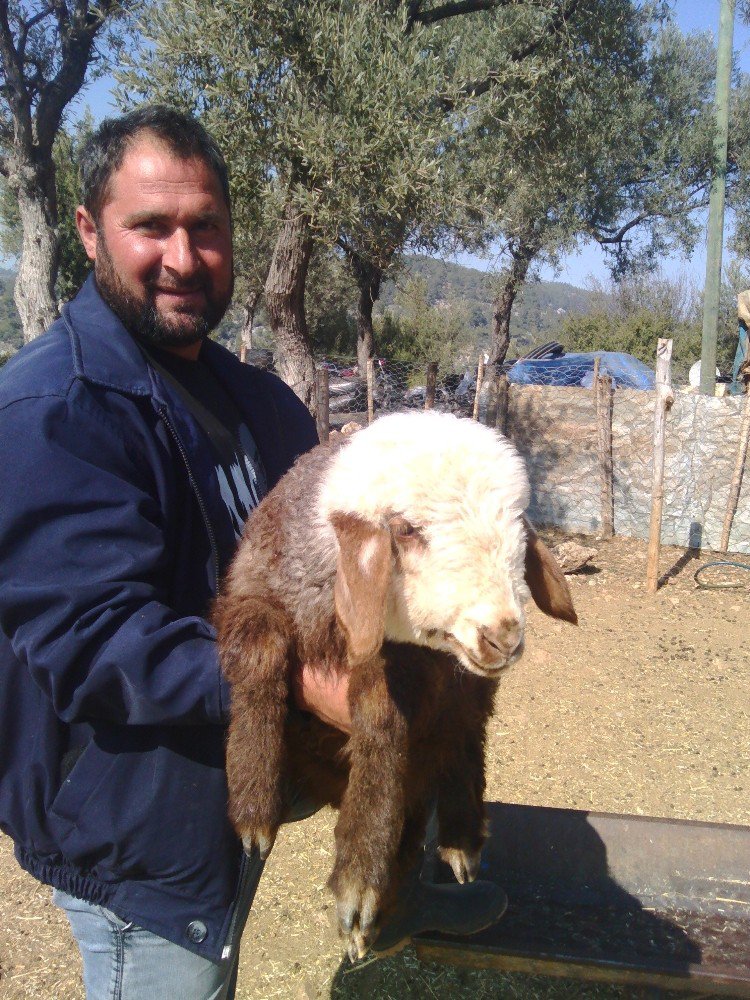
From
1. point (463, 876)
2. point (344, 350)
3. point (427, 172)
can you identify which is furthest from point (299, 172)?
point (344, 350)

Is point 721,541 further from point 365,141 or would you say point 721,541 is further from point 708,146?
point 708,146

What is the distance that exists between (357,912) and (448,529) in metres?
0.93

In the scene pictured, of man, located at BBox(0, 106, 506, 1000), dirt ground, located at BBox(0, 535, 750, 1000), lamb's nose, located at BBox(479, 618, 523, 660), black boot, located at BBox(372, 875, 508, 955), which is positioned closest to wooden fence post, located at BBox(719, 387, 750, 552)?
dirt ground, located at BBox(0, 535, 750, 1000)

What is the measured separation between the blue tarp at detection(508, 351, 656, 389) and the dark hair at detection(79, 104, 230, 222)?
1164cm

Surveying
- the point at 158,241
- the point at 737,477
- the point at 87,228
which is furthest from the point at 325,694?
the point at 737,477

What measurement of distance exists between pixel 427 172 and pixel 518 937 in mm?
6220

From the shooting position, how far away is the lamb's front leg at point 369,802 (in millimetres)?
1719

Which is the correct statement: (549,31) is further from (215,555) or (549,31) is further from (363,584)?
(363,584)

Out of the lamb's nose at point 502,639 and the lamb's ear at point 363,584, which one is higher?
the lamb's ear at point 363,584

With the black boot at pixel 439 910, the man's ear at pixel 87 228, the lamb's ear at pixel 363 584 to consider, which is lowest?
the black boot at pixel 439 910

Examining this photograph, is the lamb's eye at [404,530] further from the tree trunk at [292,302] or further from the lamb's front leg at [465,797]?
the tree trunk at [292,302]

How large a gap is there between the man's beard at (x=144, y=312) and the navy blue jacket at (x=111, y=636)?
0.19 feet

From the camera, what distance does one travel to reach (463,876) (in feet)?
7.13

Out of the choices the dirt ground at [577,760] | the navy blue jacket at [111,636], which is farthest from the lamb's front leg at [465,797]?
the dirt ground at [577,760]
